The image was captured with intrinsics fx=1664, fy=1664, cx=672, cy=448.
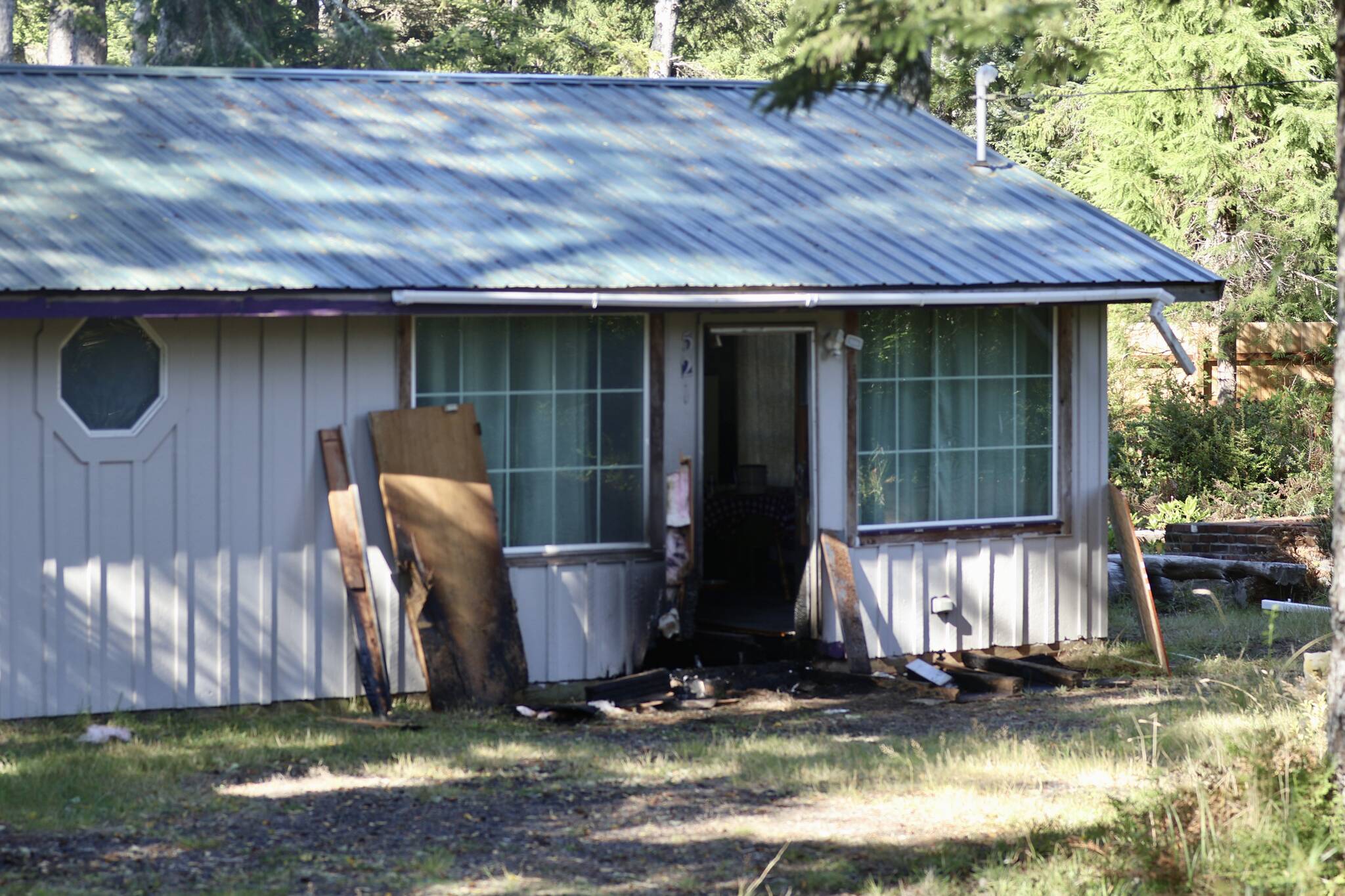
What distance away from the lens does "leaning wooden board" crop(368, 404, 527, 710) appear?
8.84 meters

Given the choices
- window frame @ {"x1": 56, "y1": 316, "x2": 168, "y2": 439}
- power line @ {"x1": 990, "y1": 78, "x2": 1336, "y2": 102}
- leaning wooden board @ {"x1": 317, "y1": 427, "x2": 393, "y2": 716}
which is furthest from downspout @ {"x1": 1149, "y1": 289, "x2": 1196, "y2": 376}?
power line @ {"x1": 990, "y1": 78, "x2": 1336, "y2": 102}

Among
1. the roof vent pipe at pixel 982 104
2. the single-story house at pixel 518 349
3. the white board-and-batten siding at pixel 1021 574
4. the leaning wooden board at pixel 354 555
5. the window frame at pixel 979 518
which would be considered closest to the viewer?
the single-story house at pixel 518 349

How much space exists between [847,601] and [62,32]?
56.6 feet

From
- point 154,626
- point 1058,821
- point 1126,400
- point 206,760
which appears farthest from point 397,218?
point 1126,400

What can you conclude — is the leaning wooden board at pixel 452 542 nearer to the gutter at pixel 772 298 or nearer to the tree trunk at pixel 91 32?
the gutter at pixel 772 298

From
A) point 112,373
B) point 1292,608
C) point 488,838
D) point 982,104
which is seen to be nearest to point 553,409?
point 112,373

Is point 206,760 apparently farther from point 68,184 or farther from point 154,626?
point 68,184

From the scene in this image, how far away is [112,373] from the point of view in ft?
27.6

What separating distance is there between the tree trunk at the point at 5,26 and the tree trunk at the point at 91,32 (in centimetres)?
85

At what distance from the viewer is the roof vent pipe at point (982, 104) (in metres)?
11.0

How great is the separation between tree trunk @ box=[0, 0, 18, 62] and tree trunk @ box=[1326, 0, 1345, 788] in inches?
801

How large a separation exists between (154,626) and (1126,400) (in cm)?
1375

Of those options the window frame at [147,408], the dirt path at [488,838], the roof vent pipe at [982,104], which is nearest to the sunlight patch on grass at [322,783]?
the dirt path at [488,838]

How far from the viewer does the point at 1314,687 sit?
8.00 m
